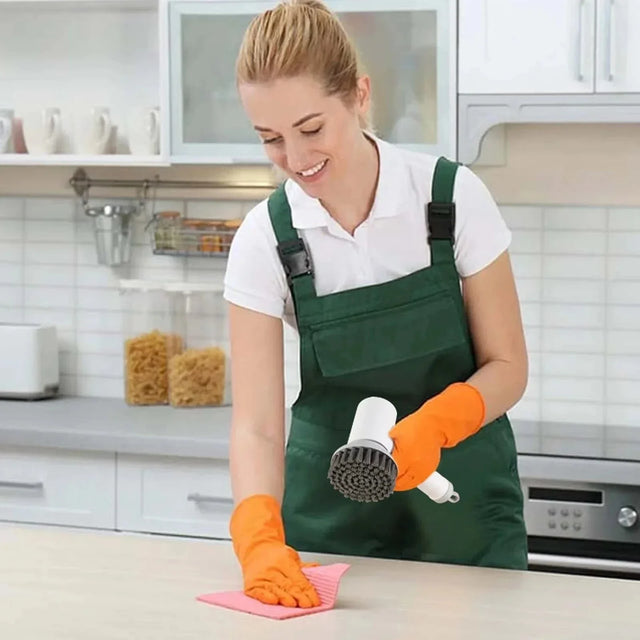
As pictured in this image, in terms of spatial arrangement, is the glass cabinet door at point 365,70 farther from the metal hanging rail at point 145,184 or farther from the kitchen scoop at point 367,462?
the kitchen scoop at point 367,462

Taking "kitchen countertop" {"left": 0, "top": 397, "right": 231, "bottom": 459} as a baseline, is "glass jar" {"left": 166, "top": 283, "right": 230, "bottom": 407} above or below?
above

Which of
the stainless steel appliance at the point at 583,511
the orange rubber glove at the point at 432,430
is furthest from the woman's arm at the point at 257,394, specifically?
the stainless steel appliance at the point at 583,511

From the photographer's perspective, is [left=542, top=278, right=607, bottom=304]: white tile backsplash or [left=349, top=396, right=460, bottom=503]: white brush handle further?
[left=542, top=278, right=607, bottom=304]: white tile backsplash

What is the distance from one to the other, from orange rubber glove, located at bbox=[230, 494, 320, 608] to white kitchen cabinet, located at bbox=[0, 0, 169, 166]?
71.6 inches

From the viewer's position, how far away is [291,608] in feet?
5.36

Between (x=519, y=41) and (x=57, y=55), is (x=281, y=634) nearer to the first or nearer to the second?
(x=519, y=41)

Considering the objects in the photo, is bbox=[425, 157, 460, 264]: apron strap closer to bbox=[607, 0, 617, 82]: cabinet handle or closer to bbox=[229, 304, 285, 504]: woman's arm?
bbox=[229, 304, 285, 504]: woman's arm

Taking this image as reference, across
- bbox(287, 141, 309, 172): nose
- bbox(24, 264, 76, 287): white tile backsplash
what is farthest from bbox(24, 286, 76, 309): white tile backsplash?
bbox(287, 141, 309, 172): nose

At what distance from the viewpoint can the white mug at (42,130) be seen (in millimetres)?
3465

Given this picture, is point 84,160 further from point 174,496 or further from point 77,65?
point 174,496

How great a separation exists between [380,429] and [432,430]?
130mm

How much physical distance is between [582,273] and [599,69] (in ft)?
2.03

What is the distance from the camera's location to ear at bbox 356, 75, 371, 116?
1935mm

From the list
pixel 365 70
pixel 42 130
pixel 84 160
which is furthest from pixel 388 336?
pixel 42 130
